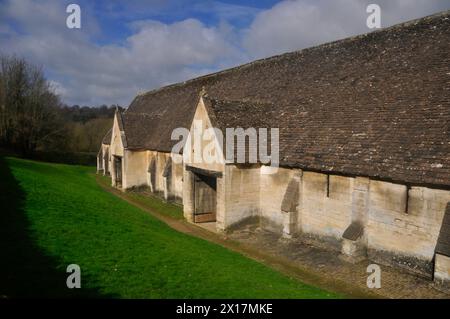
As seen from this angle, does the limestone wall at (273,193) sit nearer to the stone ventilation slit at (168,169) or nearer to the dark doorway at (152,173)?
the stone ventilation slit at (168,169)

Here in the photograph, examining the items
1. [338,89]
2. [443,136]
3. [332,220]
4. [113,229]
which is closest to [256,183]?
[332,220]

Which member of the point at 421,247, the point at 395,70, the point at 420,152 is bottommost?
the point at 421,247

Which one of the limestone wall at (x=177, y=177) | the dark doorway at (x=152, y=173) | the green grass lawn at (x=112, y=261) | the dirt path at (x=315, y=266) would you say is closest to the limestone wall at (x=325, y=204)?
the dirt path at (x=315, y=266)

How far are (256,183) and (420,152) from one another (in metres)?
7.84

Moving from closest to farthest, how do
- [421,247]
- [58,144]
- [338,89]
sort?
1. [421,247]
2. [338,89]
3. [58,144]

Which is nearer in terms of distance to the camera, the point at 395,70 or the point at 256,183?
the point at 395,70

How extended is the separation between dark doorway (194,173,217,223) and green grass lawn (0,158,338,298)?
4.61 meters

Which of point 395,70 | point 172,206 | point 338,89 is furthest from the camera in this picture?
point 172,206

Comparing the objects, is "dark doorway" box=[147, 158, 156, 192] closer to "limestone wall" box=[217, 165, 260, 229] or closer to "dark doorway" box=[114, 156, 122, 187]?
"dark doorway" box=[114, 156, 122, 187]

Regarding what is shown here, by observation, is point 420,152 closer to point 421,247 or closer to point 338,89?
point 421,247

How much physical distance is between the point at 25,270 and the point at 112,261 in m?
2.28

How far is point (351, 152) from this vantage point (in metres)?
13.7

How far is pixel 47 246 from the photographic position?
33.5ft

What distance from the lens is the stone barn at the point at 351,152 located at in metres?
11.6
